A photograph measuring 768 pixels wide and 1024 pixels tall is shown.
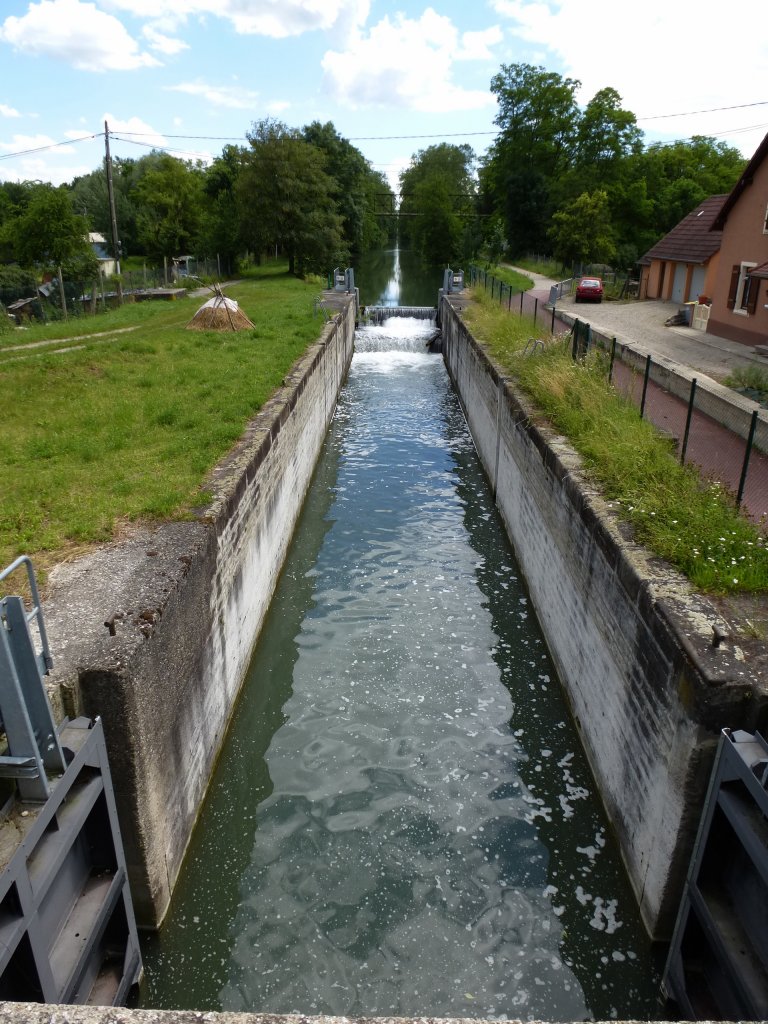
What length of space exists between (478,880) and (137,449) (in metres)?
6.07

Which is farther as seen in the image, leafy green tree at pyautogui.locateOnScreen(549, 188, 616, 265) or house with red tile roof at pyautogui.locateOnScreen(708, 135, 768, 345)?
leafy green tree at pyautogui.locateOnScreen(549, 188, 616, 265)

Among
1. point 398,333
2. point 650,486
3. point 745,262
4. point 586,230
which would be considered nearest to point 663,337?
point 745,262

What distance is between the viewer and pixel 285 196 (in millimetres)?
40062

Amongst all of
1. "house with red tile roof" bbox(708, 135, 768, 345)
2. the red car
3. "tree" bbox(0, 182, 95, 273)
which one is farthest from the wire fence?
"tree" bbox(0, 182, 95, 273)

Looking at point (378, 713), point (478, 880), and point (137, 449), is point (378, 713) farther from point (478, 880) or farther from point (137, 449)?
point (137, 449)

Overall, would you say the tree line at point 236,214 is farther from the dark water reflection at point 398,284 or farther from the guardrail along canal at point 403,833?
the guardrail along canal at point 403,833

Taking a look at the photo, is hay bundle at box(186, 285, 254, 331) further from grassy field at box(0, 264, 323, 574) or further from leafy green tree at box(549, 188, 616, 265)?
leafy green tree at box(549, 188, 616, 265)

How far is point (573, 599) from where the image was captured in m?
7.68

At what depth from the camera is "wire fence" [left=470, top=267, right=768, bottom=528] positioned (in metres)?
7.90

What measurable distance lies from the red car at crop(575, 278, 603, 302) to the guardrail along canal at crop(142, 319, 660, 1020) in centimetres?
2411

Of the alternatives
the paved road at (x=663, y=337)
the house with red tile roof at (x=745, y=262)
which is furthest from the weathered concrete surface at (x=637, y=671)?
the house with red tile roof at (x=745, y=262)

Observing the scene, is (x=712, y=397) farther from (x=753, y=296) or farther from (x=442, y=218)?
(x=442, y=218)

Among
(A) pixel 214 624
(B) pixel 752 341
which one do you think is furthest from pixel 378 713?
(B) pixel 752 341

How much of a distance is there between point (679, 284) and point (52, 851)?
31647 mm
